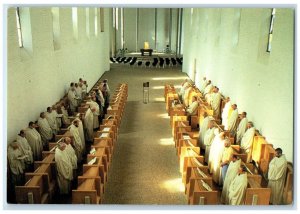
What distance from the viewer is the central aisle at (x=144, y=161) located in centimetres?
756

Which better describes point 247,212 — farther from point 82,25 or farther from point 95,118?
point 82,25

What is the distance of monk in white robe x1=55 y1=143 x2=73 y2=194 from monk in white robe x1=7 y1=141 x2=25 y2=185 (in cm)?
100

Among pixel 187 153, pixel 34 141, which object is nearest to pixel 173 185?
pixel 187 153

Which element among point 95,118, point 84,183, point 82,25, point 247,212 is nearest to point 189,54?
point 82,25

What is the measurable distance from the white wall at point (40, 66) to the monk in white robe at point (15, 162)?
1.99 feet

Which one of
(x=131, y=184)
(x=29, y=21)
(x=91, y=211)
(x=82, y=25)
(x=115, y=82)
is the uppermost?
(x=82, y=25)

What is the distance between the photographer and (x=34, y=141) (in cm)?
891

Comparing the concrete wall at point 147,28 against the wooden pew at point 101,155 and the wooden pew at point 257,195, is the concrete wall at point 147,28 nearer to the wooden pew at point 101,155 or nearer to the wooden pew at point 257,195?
the wooden pew at point 101,155

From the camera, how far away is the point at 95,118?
39.5ft

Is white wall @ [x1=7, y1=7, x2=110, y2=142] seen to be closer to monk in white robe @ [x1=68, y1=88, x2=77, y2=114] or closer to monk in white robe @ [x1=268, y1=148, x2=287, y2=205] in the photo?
monk in white robe @ [x1=68, y1=88, x2=77, y2=114]

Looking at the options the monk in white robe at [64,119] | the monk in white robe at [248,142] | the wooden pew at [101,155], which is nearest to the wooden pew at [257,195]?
the monk in white robe at [248,142]

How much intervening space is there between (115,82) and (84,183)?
15673 mm

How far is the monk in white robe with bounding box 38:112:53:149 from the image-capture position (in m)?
9.88

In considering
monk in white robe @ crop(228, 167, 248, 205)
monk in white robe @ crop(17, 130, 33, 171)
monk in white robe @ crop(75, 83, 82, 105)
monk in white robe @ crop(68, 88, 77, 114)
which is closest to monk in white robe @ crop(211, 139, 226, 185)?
monk in white robe @ crop(228, 167, 248, 205)
